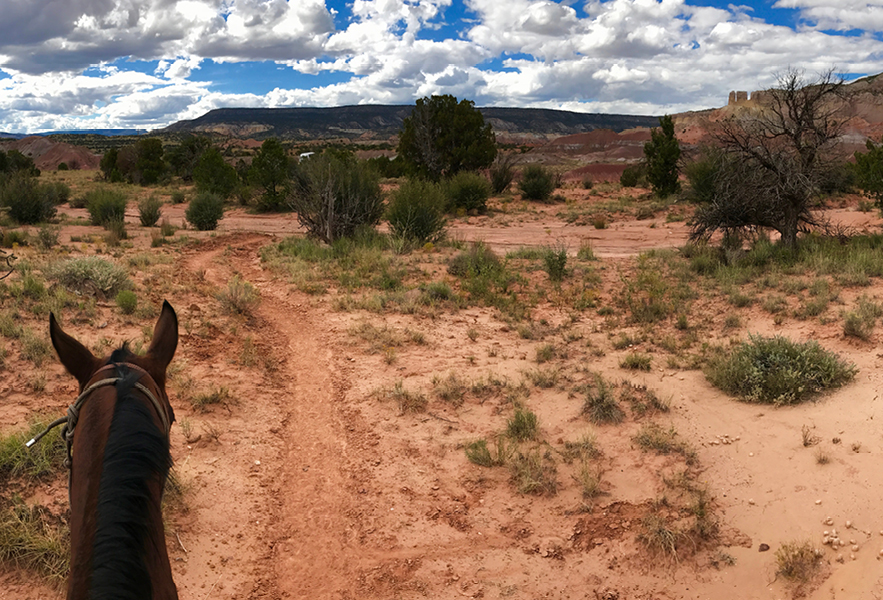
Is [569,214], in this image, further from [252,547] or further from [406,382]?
[252,547]

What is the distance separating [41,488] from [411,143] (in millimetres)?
28363

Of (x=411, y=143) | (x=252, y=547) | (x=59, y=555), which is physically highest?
(x=411, y=143)

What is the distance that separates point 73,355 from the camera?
7.16 ft

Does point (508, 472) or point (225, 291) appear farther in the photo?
point (225, 291)

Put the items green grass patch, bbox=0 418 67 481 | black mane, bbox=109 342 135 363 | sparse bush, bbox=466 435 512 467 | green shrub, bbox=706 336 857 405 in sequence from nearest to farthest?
black mane, bbox=109 342 135 363 → green grass patch, bbox=0 418 67 481 → sparse bush, bbox=466 435 512 467 → green shrub, bbox=706 336 857 405

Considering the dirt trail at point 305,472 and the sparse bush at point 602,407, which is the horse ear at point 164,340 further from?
the sparse bush at point 602,407

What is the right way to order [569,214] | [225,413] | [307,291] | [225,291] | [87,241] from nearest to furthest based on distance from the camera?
[225,413] < [225,291] < [307,291] < [87,241] < [569,214]

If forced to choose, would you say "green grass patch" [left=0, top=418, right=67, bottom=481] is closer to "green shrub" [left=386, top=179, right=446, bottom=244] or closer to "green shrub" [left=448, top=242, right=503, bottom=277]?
"green shrub" [left=448, top=242, right=503, bottom=277]

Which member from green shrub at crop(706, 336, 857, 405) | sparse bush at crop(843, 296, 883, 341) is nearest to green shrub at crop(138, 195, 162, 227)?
green shrub at crop(706, 336, 857, 405)

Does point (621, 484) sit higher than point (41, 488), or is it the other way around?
point (41, 488)

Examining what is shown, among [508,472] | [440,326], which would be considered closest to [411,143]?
[440,326]

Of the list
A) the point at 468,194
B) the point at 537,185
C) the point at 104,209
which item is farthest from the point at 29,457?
the point at 537,185

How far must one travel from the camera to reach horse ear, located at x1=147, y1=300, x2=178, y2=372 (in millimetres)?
2348

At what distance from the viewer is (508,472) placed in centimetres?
539
